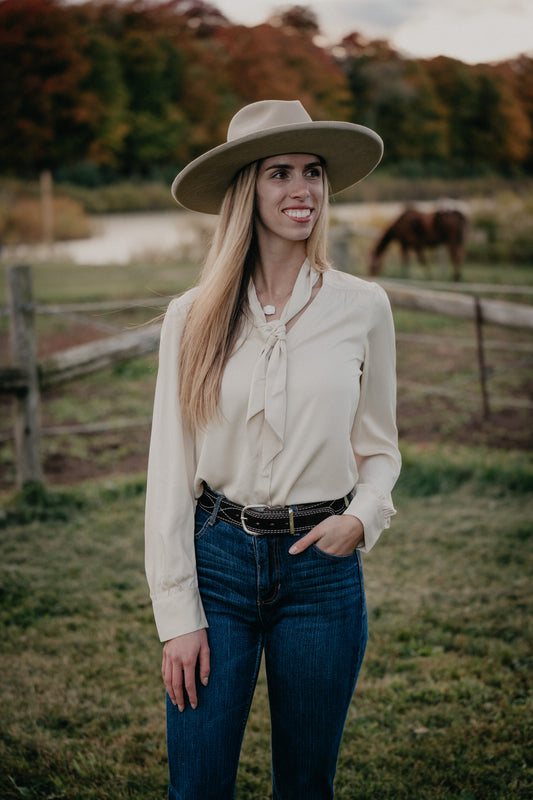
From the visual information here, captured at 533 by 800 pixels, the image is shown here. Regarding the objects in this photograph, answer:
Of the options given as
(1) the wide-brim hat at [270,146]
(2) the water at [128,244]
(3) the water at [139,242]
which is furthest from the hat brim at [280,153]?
(3) the water at [139,242]

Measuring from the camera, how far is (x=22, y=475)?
4.89 metres

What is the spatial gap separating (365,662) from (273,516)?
6.01 feet

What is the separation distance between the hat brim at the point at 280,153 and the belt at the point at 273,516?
2.76ft

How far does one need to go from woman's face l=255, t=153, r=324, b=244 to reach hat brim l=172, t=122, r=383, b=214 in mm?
32

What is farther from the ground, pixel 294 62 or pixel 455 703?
pixel 294 62

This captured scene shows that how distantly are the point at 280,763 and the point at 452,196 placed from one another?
3344cm

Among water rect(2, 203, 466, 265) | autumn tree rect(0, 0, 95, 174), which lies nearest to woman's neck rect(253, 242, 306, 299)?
water rect(2, 203, 466, 265)

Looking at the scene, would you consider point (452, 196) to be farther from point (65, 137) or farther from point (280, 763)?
point (280, 763)

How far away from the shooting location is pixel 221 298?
1.80m

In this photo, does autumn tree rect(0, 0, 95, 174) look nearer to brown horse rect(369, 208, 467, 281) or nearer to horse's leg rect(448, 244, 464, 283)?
brown horse rect(369, 208, 467, 281)

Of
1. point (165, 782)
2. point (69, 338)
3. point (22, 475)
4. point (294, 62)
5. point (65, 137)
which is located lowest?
point (165, 782)

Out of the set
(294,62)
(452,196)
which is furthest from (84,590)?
(294,62)

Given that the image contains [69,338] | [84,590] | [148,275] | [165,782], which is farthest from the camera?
[148,275]

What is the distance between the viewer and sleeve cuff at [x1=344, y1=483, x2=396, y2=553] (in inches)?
69.7
